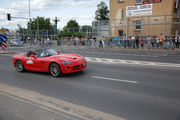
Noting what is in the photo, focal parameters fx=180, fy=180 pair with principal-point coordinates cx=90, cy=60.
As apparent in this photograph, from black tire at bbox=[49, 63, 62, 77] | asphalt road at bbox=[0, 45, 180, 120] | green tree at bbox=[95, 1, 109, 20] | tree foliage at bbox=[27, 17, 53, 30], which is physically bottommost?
asphalt road at bbox=[0, 45, 180, 120]

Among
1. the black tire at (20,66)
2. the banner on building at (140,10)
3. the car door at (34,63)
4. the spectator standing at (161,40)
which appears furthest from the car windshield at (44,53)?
the banner on building at (140,10)

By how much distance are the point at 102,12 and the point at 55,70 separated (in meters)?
76.9

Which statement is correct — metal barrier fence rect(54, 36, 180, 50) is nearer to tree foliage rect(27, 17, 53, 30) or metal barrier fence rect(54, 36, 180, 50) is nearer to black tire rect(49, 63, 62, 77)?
black tire rect(49, 63, 62, 77)

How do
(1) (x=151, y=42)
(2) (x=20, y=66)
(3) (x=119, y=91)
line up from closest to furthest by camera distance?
(3) (x=119, y=91) < (2) (x=20, y=66) < (1) (x=151, y=42)

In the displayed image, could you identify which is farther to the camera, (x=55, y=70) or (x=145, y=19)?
(x=145, y=19)

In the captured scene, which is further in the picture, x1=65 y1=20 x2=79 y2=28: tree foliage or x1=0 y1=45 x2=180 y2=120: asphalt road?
x1=65 y1=20 x2=79 y2=28: tree foliage

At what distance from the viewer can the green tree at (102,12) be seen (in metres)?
81.4

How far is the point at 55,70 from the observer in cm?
840

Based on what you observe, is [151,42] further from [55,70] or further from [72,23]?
[72,23]

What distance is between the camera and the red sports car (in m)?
8.09

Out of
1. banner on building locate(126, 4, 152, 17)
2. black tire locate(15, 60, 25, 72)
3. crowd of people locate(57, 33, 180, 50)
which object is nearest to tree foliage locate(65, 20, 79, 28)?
crowd of people locate(57, 33, 180, 50)

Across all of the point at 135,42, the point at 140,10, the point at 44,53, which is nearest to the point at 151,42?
the point at 135,42

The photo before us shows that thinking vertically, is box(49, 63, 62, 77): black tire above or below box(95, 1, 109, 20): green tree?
below

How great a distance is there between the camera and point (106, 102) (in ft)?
16.9
